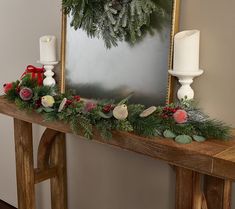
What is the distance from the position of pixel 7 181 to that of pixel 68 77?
1065mm

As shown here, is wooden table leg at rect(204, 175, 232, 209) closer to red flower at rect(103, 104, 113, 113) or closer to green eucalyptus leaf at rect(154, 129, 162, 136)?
green eucalyptus leaf at rect(154, 129, 162, 136)

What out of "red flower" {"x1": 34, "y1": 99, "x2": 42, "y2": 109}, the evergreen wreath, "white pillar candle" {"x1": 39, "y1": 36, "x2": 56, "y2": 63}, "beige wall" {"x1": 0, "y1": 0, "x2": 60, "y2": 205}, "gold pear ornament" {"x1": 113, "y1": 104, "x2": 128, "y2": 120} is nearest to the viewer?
"gold pear ornament" {"x1": 113, "y1": 104, "x2": 128, "y2": 120}

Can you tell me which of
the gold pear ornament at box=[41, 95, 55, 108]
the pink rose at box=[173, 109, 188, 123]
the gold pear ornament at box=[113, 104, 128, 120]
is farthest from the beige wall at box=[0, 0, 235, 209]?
the gold pear ornament at box=[41, 95, 55, 108]

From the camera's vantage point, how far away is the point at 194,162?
115 cm

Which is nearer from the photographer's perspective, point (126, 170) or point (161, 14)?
point (161, 14)

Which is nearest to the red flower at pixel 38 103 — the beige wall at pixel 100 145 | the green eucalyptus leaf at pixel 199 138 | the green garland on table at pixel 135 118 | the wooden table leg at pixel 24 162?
the green garland on table at pixel 135 118

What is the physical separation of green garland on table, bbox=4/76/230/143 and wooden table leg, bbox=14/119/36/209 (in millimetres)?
312

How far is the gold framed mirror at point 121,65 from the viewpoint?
1504 millimetres

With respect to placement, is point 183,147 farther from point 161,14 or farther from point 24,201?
point 24,201

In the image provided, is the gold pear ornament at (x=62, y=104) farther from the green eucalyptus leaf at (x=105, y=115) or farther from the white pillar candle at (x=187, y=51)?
the white pillar candle at (x=187, y=51)

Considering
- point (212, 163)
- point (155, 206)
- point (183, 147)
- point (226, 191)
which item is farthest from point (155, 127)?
point (155, 206)

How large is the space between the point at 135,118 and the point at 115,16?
448 millimetres

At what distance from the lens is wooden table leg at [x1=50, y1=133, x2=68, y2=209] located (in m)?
2.09

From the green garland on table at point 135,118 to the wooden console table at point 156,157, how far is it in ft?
0.10
